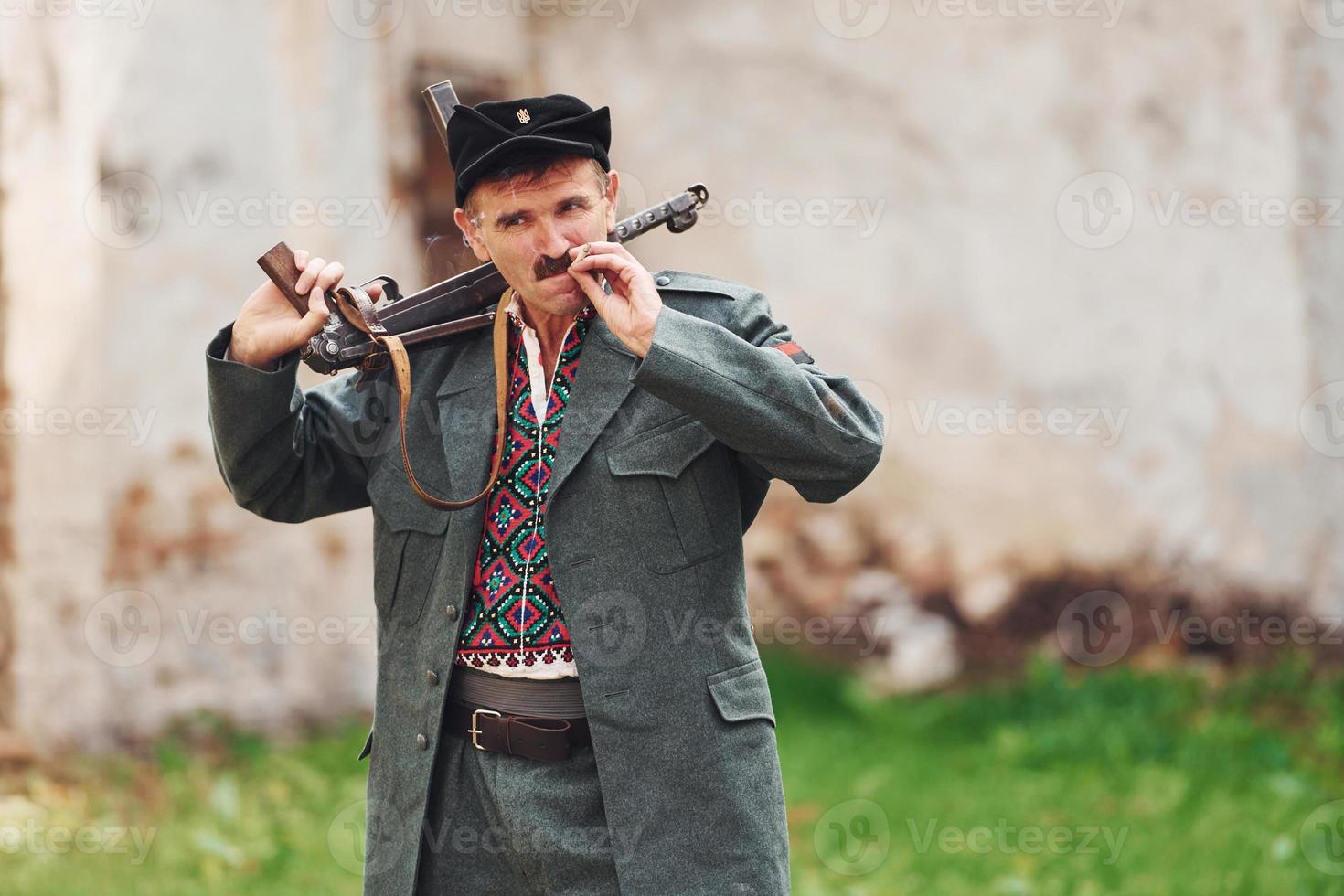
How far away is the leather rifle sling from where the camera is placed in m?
2.63

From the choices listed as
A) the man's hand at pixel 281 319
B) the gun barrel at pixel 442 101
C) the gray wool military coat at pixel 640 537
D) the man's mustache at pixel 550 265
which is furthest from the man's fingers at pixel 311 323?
the gun barrel at pixel 442 101

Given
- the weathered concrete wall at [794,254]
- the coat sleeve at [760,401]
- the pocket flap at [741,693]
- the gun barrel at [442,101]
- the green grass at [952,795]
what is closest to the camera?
the coat sleeve at [760,401]

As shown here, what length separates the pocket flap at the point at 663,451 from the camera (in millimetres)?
2592

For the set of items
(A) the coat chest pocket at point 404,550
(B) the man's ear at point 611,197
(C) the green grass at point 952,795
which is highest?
(B) the man's ear at point 611,197

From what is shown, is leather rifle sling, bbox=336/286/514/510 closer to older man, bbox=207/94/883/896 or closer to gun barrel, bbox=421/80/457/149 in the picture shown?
older man, bbox=207/94/883/896

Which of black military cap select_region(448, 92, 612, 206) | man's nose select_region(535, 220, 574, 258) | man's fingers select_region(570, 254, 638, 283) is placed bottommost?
man's fingers select_region(570, 254, 638, 283)

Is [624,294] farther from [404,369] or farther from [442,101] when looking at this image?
[442,101]

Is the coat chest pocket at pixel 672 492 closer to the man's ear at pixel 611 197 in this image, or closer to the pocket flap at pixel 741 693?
the pocket flap at pixel 741 693

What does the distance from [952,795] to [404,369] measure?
415 centimetres

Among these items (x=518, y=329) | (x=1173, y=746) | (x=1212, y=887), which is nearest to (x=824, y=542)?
(x=1173, y=746)

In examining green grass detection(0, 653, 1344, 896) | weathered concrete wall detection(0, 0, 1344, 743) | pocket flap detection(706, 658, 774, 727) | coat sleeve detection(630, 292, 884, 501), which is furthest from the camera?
weathered concrete wall detection(0, 0, 1344, 743)

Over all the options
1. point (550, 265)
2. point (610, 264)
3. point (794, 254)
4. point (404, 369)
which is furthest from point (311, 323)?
point (794, 254)

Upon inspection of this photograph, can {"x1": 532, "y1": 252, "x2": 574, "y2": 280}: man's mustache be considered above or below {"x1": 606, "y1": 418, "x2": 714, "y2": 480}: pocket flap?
above

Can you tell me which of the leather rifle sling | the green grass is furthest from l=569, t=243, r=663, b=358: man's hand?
the green grass
